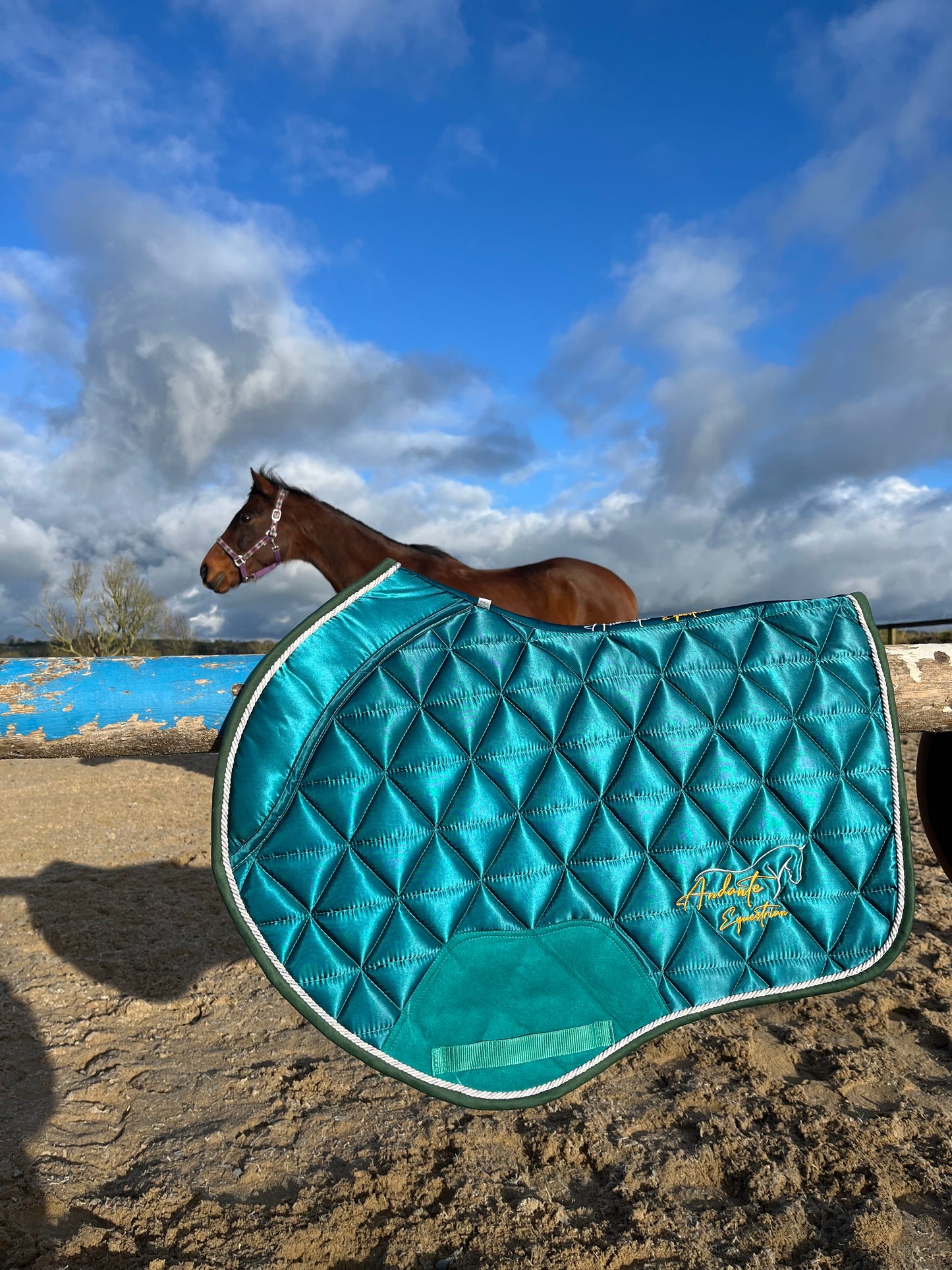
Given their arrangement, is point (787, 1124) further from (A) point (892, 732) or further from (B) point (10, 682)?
(B) point (10, 682)

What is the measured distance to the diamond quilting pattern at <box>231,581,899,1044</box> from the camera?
1.06m

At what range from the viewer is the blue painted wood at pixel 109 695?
166 centimetres

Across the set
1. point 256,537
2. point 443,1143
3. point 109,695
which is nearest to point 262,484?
point 256,537

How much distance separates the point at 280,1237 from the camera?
1.36m

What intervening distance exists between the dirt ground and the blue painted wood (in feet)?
3.31

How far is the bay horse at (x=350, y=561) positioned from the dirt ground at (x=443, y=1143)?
107 inches

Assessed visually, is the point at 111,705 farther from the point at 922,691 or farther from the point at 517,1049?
the point at 922,691

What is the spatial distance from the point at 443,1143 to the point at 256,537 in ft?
13.4

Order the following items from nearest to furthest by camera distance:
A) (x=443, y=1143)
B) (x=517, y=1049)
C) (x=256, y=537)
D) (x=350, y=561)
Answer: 1. (x=517, y=1049)
2. (x=443, y=1143)
3. (x=350, y=561)
4. (x=256, y=537)

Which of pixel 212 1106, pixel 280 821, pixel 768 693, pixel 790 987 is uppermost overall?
pixel 768 693

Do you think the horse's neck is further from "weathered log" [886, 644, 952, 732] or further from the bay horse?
"weathered log" [886, 644, 952, 732]

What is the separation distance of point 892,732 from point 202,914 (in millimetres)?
3024

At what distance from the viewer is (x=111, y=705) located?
1.69 meters

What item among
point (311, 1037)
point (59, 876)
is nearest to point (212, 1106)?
point (311, 1037)
